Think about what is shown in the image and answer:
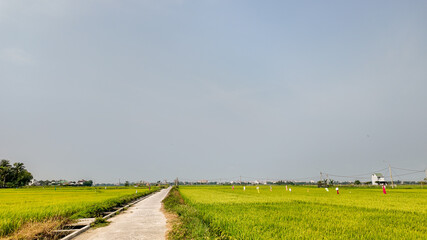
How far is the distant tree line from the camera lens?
3627 inches

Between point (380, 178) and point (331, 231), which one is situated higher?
point (331, 231)

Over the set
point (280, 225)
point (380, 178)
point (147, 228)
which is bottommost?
point (380, 178)

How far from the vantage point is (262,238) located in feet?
18.7

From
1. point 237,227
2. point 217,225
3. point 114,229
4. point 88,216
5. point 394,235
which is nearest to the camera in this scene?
point 394,235

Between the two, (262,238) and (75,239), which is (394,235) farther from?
(75,239)

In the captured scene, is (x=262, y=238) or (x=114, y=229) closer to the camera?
(x=262, y=238)

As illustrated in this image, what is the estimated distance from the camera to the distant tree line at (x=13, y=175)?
302 ft

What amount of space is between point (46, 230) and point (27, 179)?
125264mm

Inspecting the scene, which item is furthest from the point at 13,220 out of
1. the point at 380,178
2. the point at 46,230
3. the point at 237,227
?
the point at 380,178

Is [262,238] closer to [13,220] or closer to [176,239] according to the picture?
[176,239]

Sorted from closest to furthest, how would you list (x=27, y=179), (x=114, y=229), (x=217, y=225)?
(x=217, y=225), (x=114, y=229), (x=27, y=179)

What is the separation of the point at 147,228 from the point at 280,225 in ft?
20.9

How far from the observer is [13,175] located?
9794 centimetres

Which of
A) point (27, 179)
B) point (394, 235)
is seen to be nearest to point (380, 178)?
point (394, 235)
